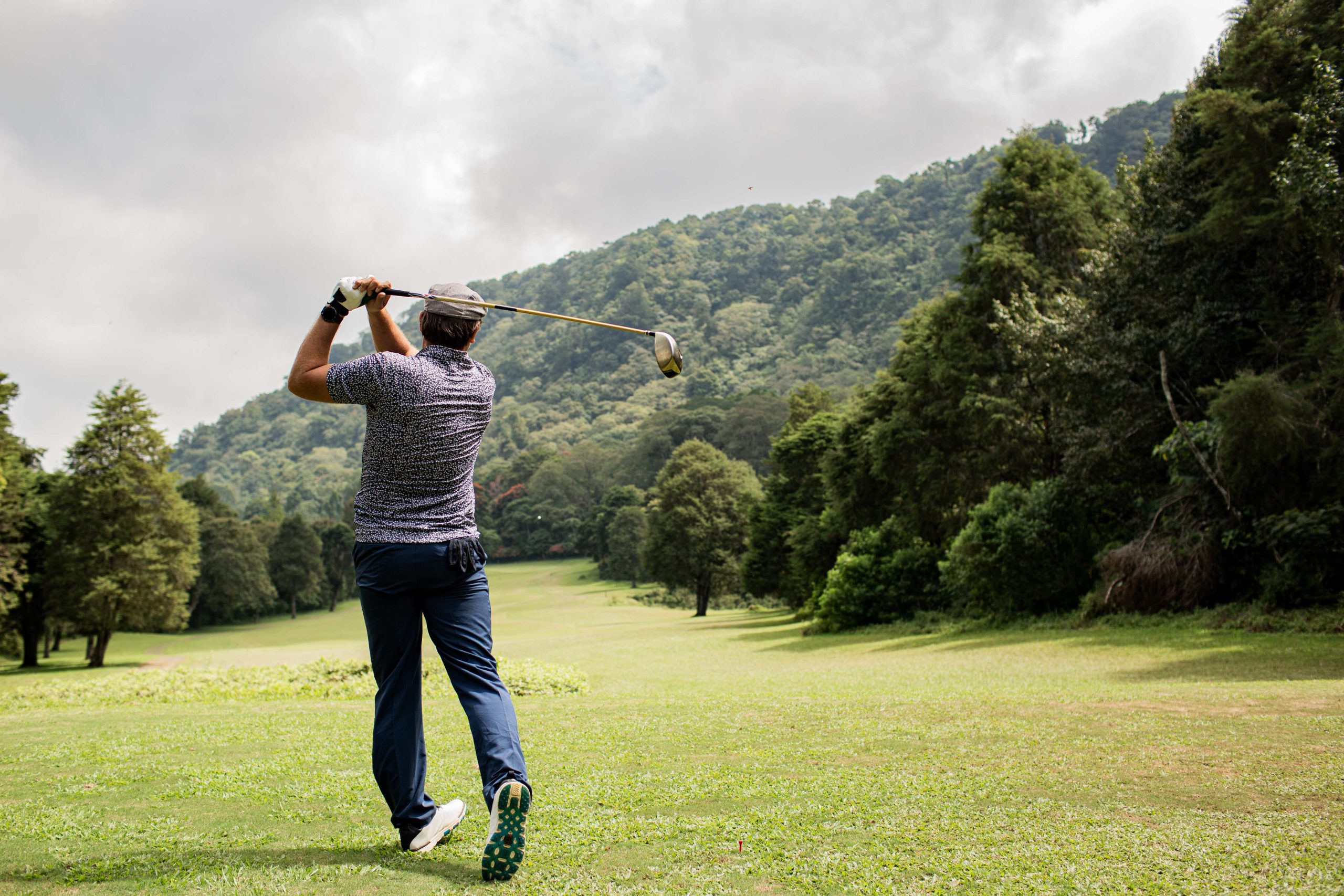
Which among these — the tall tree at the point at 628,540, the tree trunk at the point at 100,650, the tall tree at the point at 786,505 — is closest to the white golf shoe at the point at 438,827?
the tree trunk at the point at 100,650

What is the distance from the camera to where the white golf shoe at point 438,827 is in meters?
3.58

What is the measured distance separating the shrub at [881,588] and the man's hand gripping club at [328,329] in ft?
91.6

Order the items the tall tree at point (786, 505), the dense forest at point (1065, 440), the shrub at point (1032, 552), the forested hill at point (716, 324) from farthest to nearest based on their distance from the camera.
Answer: the forested hill at point (716, 324)
the tall tree at point (786, 505)
the shrub at point (1032, 552)
the dense forest at point (1065, 440)

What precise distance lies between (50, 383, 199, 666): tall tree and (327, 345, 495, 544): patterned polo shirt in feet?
111

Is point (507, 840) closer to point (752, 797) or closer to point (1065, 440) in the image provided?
point (752, 797)

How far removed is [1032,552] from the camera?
78.1ft

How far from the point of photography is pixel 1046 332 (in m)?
24.0

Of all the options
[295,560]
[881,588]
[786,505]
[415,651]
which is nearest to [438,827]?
[415,651]

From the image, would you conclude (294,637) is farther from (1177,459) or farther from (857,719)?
(857,719)

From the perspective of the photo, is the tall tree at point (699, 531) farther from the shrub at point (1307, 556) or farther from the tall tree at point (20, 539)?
the shrub at point (1307, 556)

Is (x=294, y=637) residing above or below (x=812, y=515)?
below

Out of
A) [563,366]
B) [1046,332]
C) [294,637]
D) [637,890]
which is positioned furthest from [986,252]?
[563,366]

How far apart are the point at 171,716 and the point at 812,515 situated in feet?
118

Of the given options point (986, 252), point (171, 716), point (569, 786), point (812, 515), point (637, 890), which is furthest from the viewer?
point (812, 515)
